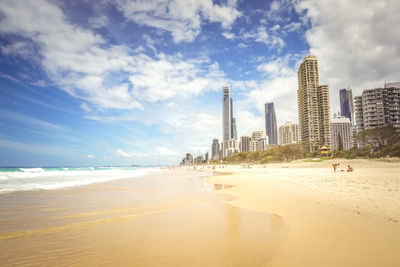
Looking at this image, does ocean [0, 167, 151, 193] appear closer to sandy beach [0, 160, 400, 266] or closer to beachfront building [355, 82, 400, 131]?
sandy beach [0, 160, 400, 266]

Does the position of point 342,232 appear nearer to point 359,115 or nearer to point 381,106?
point 381,106

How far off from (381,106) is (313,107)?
1302 inches

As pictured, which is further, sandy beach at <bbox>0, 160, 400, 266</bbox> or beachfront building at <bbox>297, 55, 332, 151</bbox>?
beachfront building at <bbox>297, 55, 332, 151</bbox>

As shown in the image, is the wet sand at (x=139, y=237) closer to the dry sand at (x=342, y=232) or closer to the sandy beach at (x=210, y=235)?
the sandy beach at (x=210, y=235)

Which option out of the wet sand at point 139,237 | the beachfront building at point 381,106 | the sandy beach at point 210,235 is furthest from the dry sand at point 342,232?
the beachfront building at point 381,106

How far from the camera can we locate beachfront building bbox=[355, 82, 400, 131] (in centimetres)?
9944

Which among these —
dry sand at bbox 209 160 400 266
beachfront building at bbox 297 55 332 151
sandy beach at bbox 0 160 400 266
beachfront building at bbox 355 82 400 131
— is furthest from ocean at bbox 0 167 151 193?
Result: beachfront building at bbox 355 82 400 131

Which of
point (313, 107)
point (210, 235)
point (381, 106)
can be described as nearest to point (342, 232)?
point (210, 235)

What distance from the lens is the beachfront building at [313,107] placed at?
122 meters

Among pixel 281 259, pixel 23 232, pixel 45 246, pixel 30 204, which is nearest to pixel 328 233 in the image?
pixel 281 259

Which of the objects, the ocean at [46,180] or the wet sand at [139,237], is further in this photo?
the ocean at [46,180]

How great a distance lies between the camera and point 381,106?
100250 millimetres

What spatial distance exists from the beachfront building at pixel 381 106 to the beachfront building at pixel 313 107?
21281 millimetres

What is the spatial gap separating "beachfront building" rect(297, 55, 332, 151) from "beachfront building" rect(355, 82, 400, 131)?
21281 mm
